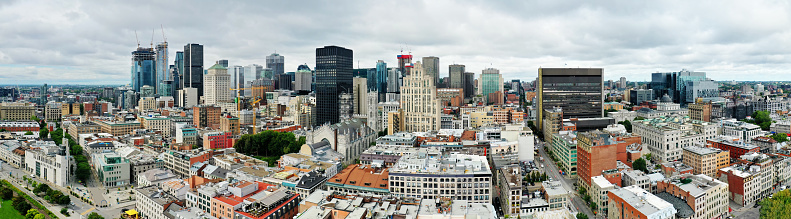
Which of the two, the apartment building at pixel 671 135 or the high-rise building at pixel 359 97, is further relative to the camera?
the high-rise building at pixel 359 97

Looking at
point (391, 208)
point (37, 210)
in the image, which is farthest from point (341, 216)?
point (37, 210)

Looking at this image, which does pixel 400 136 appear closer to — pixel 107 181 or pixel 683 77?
pixel 107 181

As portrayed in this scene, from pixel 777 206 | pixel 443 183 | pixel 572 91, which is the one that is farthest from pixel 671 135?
pixel 443 183

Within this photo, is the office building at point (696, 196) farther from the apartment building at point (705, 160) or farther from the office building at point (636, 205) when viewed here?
the apartment building at point (705, 160)

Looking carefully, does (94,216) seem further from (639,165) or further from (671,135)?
(671,135)

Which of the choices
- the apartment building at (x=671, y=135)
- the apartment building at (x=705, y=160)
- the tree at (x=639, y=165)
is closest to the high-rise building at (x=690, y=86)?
the apartment building at (x=671, y=135)

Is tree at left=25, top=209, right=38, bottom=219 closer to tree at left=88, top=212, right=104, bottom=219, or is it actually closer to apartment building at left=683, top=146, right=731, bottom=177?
tree at left=88, top=212, right=104, bottom=219
